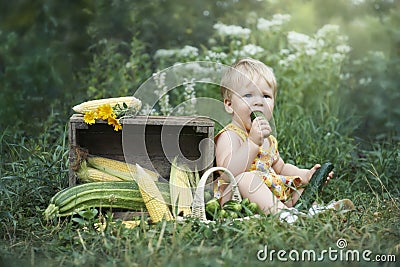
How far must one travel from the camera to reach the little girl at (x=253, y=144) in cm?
333

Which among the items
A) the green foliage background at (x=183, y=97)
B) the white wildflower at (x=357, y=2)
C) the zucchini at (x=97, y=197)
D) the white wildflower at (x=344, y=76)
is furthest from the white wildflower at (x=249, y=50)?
the zucchini at (x=97, y=197)

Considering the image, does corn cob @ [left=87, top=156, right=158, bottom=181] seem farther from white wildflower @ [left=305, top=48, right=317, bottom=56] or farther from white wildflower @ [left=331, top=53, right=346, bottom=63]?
white wildflower @ [left=331, top=53, right=346, bottom=63]

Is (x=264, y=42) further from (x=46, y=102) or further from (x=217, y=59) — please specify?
(x=46, y=102)

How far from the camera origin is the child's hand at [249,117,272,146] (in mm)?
3303

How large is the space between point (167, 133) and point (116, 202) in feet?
1.78

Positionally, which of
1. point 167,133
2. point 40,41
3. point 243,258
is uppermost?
point 40,41

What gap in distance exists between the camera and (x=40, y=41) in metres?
6.04

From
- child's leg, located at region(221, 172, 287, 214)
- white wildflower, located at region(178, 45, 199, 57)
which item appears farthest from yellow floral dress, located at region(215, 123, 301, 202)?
white wildflower, located at region(178, 45, 199, 57)

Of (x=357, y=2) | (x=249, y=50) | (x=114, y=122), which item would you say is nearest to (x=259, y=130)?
(x=114, y=122)

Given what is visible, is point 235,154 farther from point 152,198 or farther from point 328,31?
point 328,31

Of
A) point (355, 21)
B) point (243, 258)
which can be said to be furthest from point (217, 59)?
point (243, 258)

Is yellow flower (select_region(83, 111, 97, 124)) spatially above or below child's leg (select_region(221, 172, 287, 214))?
above

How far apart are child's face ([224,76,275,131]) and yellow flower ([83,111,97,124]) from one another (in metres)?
0.85

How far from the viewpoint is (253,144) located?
335cm
